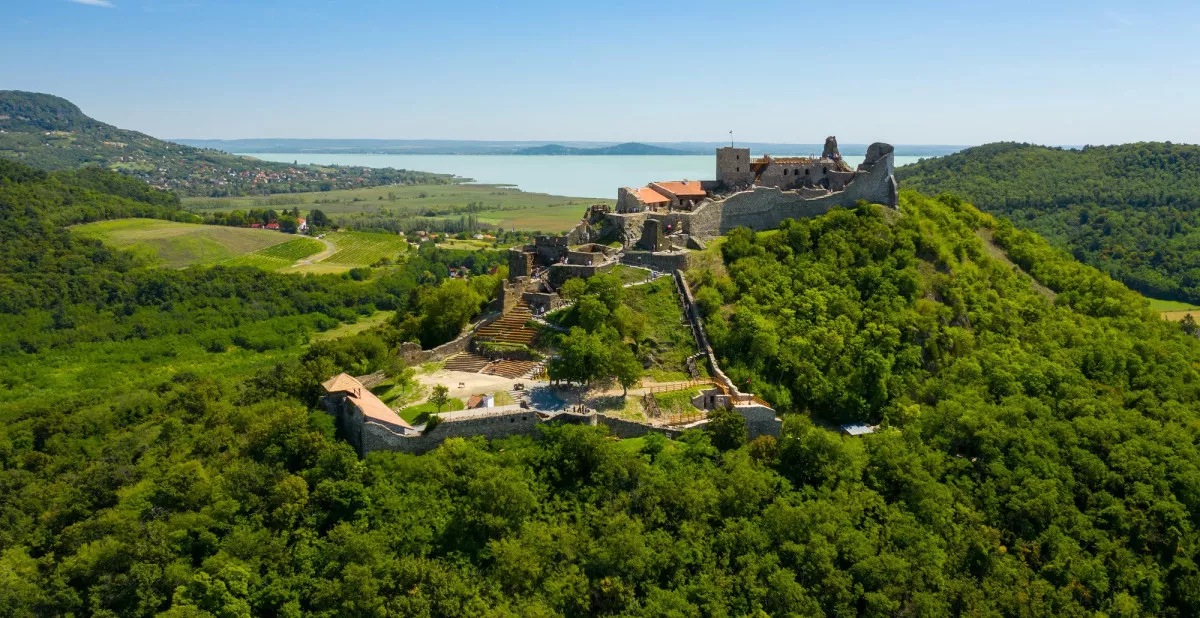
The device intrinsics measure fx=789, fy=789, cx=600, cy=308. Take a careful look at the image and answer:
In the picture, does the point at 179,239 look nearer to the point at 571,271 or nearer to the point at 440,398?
the point at 571,271

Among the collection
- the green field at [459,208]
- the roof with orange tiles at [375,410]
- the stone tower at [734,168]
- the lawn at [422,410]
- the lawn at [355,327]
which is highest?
the stone tower at [734,168]

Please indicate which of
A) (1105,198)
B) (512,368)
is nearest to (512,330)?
(512,368)

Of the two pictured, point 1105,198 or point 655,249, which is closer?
point 655,249

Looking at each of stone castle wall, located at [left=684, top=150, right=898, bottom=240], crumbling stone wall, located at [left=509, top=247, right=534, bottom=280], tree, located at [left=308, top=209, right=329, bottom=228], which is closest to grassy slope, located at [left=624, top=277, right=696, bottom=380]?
stone castle wall, located at [left=684, top=150, right=898, bottom=240]

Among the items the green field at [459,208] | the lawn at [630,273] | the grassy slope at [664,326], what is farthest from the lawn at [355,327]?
the green field at [459,208]

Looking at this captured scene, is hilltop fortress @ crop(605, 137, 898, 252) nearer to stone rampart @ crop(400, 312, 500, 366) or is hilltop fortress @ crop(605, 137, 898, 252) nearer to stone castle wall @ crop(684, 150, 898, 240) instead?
stone castle wall @ crop(684, 150, 898, 240)

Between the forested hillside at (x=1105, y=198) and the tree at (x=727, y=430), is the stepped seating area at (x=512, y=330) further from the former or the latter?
the forested hillside at (x=1105, y=198)

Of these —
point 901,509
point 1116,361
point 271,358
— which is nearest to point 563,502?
point 901,509
